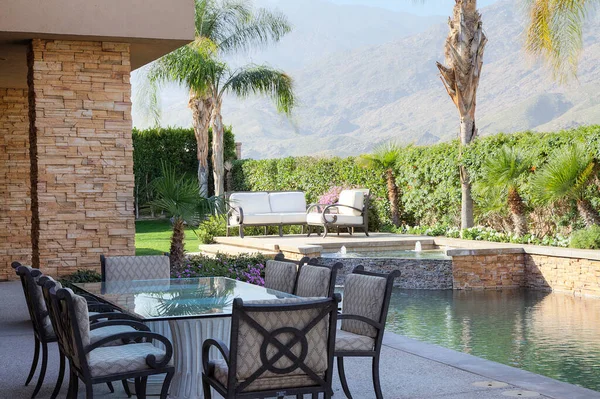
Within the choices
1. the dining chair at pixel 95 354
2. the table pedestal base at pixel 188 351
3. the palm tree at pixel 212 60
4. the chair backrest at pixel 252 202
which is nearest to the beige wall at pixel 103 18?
the table pedestal base at pixel 188 351

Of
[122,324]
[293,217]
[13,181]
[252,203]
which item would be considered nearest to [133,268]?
[122,324]

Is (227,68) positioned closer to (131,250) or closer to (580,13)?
(580,13)

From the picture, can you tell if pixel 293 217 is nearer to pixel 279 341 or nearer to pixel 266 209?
pixel 266 209

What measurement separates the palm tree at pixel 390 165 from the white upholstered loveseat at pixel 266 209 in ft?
5.82

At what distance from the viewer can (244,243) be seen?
14383 mm

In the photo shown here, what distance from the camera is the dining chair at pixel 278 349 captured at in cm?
368

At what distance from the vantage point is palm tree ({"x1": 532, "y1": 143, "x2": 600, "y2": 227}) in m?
11.8

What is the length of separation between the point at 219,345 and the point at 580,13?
37.6 ft

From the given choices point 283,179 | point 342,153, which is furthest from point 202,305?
point 342,153

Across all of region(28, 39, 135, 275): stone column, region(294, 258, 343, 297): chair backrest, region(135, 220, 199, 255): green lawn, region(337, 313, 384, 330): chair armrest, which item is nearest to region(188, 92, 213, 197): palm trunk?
region(135, 220, 199, 255): green lawn

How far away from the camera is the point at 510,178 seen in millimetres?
13367

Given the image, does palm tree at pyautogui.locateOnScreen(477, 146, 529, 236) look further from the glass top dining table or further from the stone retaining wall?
the glass top dining table

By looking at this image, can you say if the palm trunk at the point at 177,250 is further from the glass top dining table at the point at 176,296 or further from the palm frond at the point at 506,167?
the palm frond at the point at 506,167

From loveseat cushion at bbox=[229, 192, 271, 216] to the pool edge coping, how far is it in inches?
359
